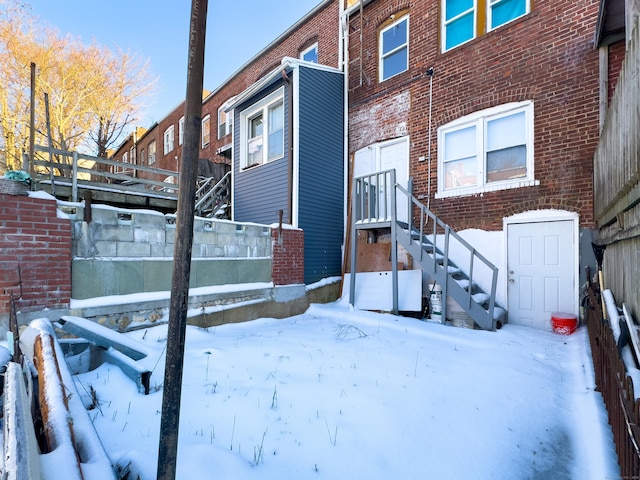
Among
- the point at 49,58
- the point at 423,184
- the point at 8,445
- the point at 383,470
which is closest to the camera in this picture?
the point at 8,445

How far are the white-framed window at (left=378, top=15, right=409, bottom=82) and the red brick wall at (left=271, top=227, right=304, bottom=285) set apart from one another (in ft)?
15.3

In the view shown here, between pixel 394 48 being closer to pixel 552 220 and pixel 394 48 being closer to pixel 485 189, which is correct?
pixel 485 189

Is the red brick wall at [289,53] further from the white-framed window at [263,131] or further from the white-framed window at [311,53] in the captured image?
the white-framed window at [263,131]

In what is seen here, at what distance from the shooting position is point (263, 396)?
2758 millimetres

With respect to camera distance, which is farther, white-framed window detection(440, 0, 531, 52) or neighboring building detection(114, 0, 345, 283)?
neighboring building detection(114, 0, 345, 283)

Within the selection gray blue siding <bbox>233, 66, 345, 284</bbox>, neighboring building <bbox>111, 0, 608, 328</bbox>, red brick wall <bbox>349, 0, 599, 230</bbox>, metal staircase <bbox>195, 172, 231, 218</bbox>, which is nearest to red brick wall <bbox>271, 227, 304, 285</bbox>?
gray blue siding <bbox>233, 66, 345, 284</bbox>

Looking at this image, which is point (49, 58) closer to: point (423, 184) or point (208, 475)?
point (423, 184)

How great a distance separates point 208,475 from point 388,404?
4.87ft

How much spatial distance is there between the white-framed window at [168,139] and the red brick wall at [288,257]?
13.3 m

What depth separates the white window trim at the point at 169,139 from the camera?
1706 cm

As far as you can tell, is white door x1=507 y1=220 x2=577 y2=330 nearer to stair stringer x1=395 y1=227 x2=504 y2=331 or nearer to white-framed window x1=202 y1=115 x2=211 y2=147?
stair stringer x1=395 y1=227 x2=504 y2=331

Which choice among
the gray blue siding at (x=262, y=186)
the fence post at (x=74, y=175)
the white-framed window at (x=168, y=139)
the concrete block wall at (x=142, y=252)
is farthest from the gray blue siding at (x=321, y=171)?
the white-framed window at (x=168, y=139)

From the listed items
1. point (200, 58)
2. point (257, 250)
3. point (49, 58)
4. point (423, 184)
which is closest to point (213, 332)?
point (257, 250)

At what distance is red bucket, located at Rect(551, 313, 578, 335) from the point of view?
A: 5.08 m
